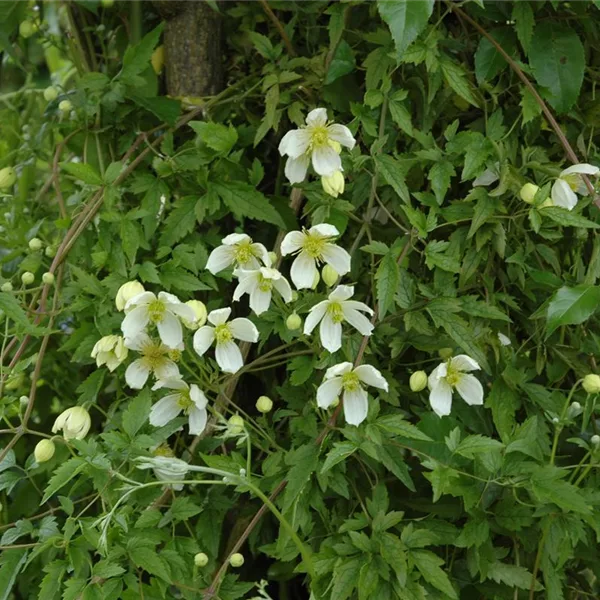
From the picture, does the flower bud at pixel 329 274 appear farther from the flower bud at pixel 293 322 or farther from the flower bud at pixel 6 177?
the flower bud at pixel 6 177

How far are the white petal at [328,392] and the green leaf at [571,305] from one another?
26cm

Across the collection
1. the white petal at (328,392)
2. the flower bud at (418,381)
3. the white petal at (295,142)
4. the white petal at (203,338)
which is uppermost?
the white petal at (295,142)

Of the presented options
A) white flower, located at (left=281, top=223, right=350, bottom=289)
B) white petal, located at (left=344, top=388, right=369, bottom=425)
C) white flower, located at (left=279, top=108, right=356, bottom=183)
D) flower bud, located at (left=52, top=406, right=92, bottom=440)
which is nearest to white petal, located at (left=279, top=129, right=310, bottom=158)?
white flower, located at (left=279, top=108, right=356, bottom=183)

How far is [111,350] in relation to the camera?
1.19 m

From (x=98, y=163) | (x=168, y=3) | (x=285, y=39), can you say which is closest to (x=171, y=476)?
(x=98, y=163)

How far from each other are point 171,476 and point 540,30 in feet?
2.56

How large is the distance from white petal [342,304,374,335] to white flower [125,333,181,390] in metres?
0.22

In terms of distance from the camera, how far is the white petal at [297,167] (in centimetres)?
120

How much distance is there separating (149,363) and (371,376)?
0.93 feet

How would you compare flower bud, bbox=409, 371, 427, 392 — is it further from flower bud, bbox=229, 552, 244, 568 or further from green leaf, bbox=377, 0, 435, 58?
green leaf, bbox=377, 0, 435, 58

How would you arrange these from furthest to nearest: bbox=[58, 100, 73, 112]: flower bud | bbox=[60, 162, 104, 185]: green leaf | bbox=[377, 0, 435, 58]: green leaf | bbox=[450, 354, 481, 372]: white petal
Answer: bbox=[58, 100, 73, 112]: flower bud, bbox=[60, 162, 104, 185]: green leaf, bbox=[450, 354, 481, 372]: white petal, bbox=[377, 0, 435, 58]: green leaf

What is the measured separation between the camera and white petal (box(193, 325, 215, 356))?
113cm

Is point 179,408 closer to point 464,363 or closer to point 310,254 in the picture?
point 310,254

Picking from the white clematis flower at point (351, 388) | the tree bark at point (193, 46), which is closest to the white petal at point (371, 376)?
the white clematis flower at point (351, 388)
